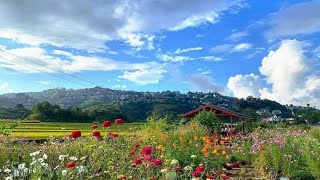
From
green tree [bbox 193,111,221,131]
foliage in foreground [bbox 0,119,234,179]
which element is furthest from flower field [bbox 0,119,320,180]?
green tree [bbox 193,111,221,131]

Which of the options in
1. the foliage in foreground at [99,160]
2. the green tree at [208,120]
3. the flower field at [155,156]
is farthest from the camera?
the green tree at [208,120]

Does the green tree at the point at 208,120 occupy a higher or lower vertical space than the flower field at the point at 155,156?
higher

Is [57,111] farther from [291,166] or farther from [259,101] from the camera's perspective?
[259,101]

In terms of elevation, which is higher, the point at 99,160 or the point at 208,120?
the point at 208,120

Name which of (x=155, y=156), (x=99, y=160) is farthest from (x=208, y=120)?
(x=99, y=160)

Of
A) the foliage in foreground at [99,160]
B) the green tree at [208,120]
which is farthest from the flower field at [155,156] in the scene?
the green tree at [208,120]

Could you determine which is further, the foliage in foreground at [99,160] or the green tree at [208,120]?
the green tree at [208,120]

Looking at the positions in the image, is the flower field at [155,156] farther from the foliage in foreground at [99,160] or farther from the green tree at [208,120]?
the green tree at [208,120]

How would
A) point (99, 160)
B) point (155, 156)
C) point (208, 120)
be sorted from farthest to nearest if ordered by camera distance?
point (208, 120) → point (155, 156) → point (99, 160)

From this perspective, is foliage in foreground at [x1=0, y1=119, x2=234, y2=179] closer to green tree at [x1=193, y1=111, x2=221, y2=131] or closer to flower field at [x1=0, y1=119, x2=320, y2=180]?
flower field at [x1=0, y1=119, x2=320, y2=180]

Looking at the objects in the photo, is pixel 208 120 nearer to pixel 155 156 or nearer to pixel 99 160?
pixel 155 156

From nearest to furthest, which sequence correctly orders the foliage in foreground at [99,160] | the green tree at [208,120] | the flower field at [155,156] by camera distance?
1. the foliage in foreground at [99,160]
2. the flower field at [155,156]
3. the green tree at [208,120]

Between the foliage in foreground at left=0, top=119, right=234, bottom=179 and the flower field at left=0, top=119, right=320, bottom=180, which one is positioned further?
the flower field at left=0, top=119, right=320, bottom=180

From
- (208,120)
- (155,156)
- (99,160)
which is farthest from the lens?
(208,120)
